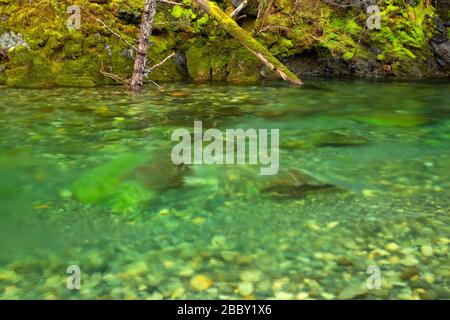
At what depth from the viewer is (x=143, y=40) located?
34.3 ft

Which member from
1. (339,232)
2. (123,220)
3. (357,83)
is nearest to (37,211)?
(123,220)

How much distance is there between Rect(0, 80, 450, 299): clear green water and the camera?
321 centimetres

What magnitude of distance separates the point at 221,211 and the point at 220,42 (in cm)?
971

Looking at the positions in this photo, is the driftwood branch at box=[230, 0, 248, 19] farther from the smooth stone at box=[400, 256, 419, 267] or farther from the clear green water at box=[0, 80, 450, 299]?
the smooth stone at box=[400, 256, 419, 267]

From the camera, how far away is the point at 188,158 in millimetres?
5969

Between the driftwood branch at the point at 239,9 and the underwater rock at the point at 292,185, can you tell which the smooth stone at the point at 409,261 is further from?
the driftwood branch at the point at 239,9

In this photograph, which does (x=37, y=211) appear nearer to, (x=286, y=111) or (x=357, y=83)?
(x=286, y=111)
